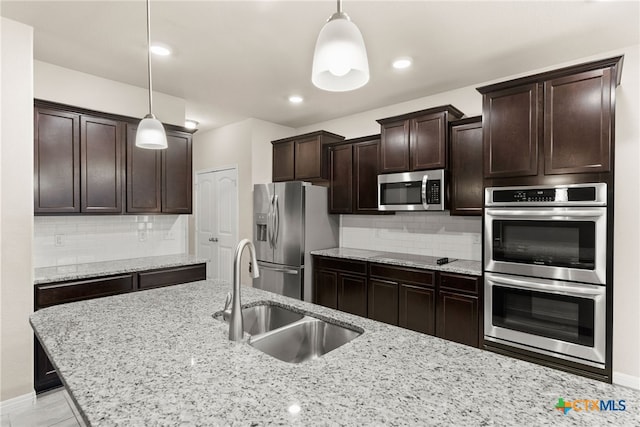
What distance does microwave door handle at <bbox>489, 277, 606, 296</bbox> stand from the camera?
2.32m

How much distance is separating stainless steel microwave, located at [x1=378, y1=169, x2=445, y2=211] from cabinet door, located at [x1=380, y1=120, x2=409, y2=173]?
103mm

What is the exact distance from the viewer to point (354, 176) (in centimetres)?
421

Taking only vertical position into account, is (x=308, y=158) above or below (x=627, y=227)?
above

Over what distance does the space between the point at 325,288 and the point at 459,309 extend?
162 cm

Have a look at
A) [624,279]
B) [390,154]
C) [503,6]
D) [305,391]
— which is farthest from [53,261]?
[624,279]

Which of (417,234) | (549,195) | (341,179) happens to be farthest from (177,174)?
(549,195)

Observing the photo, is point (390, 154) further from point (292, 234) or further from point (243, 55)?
point (243, 55)

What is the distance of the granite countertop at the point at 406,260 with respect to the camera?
9.91 ft

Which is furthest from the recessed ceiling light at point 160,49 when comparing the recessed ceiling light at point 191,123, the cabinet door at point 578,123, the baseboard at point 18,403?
the cabinet door at point 578,123

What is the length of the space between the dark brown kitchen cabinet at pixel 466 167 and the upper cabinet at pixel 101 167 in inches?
114

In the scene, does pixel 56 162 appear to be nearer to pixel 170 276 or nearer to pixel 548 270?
pixel 170 276

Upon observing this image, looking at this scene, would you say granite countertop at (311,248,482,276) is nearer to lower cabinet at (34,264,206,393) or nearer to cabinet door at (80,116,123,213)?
lower cabinet at (34,264,206,393)

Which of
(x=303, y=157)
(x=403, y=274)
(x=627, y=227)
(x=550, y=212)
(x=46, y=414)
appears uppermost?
(x=303, y=157)

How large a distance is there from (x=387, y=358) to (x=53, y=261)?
333 cm
